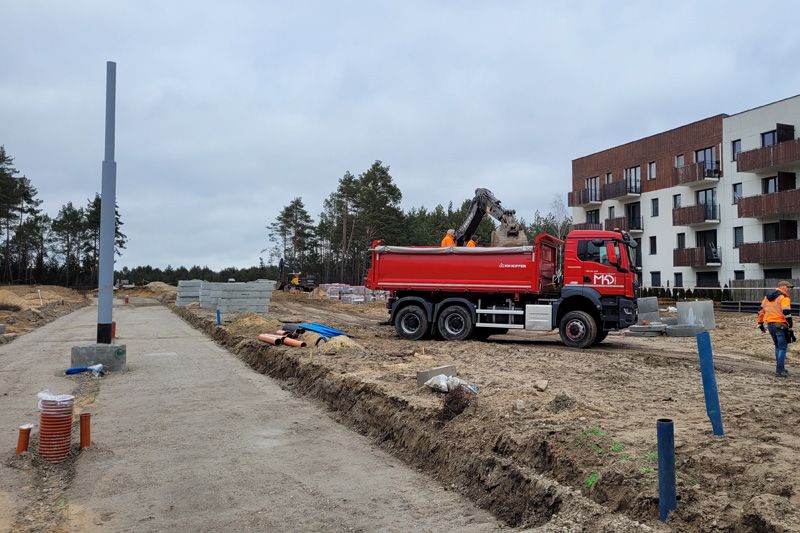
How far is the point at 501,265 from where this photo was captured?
16734 millimetres

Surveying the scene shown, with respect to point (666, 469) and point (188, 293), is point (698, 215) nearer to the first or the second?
point (188, 293)

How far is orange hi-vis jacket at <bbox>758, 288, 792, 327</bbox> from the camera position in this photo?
1145 cm

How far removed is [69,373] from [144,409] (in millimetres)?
4192

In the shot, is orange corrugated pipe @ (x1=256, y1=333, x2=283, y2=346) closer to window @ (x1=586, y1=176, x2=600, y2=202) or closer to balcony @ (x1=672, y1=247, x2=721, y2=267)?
balcony @ (x1=672, y1=247, x2=721, y2=267)

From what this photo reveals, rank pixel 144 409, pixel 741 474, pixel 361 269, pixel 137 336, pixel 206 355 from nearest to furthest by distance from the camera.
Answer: pixel 741 474 → pixel 144 409 → pixel 206 355 → pixel 137 336 → pixel 361 269

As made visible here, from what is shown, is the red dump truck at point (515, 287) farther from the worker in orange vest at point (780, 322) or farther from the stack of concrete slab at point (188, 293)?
the stack of concrete slab at point (188, 293)

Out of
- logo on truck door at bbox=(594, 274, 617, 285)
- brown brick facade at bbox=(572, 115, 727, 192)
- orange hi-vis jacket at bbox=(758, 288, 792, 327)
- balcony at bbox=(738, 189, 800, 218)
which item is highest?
brown brick facade at bbox=(572, 115, 727, 192)

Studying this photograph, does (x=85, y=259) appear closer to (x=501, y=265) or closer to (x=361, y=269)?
(x=361, y=269)

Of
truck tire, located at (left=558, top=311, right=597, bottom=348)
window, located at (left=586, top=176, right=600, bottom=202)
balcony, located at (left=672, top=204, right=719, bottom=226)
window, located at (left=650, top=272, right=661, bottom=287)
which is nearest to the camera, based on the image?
A: truck tire, located at (left=558, top=311, right=597, bottom=348)

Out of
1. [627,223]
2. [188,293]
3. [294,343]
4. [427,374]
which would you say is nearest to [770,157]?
[627,223]

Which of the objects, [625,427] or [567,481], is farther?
Result: [625,427]

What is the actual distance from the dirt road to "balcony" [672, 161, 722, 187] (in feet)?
116

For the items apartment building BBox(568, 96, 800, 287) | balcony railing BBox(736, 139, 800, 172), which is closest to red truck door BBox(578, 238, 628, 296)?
apartment building BBox(568, 96, 800, 287)

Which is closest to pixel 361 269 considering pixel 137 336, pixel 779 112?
pixel 779 112
